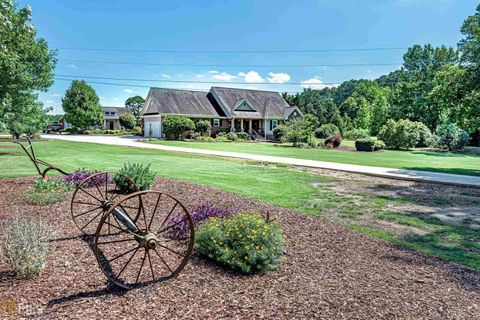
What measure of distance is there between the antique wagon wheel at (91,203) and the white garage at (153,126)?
3275 cm

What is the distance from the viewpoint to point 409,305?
12.2 ft

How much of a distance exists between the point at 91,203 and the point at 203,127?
34461mm

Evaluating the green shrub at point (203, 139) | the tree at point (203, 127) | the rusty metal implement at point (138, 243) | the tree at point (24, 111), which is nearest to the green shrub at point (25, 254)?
the rusty metal implement at point (138, 243)

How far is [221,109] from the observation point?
45.9 meters

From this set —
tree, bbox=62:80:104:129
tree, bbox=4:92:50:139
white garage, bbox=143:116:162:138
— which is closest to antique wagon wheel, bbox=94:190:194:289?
tree, bbox=4:92:50:139

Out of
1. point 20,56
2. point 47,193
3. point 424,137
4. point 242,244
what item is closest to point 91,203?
point 47,193

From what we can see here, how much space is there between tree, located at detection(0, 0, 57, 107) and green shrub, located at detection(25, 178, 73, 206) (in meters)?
3.08

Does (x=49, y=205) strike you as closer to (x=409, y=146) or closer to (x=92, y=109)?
(x=409, y=146)

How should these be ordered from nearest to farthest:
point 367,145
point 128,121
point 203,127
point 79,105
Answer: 1. point 367,145
2. point 203,127
3. point 79,105
4. point 128,121

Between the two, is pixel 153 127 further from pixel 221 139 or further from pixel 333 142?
pixel 333 142

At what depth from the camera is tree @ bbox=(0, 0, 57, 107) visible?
8.50m

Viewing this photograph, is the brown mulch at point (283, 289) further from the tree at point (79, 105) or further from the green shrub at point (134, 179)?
the tree at point (79, 105)

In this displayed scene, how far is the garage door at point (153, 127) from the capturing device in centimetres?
4144

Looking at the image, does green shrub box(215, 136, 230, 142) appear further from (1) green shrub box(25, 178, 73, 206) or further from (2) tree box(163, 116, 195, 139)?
(1) green shrub box(25, 178, 73, 206)
